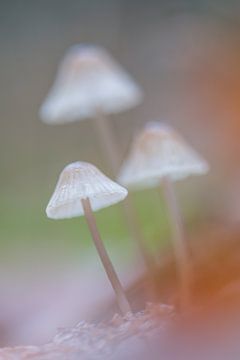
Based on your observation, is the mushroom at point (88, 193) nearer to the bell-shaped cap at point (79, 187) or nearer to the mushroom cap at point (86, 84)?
the bell-shaped cap at point (79, 187)

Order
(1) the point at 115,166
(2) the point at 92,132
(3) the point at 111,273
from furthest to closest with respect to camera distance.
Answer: (2) the point at 92,132 → (1) the point at 115,166 → (3) the point at 111,273

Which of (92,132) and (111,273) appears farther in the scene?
(92,132)

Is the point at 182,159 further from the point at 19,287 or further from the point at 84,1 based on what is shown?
the point at 84,1

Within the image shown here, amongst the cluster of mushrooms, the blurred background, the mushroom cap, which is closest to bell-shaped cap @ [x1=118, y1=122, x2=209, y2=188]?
the cluster of mushrooms

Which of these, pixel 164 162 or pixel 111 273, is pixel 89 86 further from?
pixel 111 273

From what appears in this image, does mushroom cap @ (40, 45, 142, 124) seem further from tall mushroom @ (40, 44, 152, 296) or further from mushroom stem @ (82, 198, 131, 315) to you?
mushroom stem @ (82, 198, 131, 315)

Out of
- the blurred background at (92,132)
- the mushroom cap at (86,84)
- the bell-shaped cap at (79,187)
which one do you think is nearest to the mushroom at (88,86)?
the mushroom cap at (86,84)

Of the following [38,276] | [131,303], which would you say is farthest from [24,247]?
[131,303]

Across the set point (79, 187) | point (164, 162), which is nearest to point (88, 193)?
point (79, 187)
